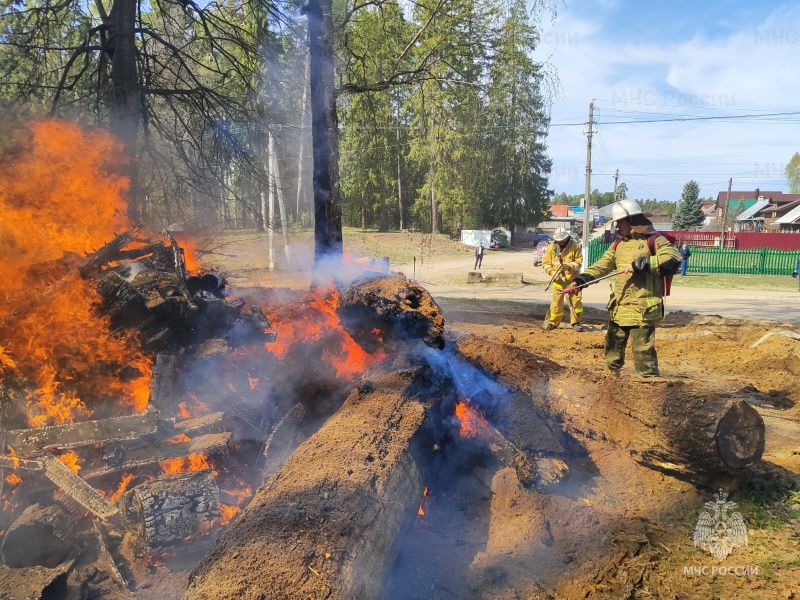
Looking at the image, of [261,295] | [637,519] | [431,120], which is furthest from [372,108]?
[637,519]

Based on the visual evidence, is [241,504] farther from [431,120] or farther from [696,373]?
[431,120]

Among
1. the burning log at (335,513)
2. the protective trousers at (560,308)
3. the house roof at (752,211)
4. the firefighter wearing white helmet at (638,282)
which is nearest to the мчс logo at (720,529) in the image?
the firefighter wearing white helmet at (638,282)

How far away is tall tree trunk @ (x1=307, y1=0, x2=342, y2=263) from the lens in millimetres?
7277

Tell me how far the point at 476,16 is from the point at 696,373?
636cm

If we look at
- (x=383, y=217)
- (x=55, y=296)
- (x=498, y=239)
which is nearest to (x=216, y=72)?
(x=55, y=296)

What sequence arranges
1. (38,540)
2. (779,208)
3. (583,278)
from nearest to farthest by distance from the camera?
(38,540) → (583,278) → (779,208)

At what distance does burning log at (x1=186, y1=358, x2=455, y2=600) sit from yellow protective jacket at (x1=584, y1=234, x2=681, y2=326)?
277cm

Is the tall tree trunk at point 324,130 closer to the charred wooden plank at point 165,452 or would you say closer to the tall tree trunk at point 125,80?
the tall tree trunk at point 125,80

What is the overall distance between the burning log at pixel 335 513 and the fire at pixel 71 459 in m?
1.79

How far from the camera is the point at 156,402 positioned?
4.25 m

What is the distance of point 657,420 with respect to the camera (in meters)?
3.79

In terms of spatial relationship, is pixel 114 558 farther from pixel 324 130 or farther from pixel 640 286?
pixel 324 130

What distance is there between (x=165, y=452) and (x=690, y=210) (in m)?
76.2

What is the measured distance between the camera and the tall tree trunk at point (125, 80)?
7329 mm
